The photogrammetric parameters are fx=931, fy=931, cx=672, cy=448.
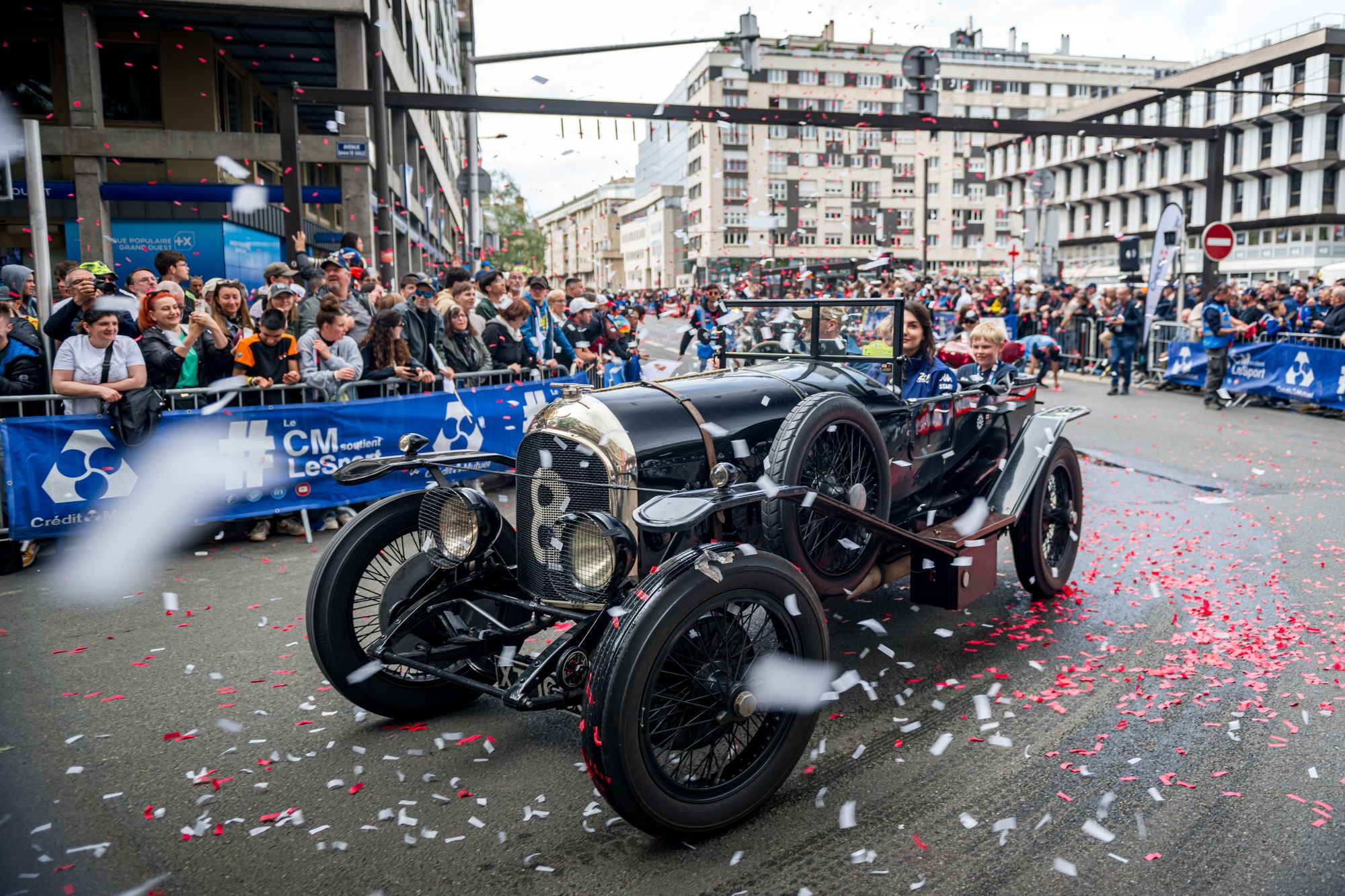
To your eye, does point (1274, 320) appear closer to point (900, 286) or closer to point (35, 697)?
point (900, 286)

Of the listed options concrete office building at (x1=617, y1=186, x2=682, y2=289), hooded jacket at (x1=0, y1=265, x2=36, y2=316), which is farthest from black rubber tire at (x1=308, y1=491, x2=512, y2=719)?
concrete office building at (x1=617, y1=186, x2=682, y2=289)

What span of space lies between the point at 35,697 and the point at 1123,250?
2057 cm

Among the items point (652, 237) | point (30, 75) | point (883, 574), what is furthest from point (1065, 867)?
point (652, 237)

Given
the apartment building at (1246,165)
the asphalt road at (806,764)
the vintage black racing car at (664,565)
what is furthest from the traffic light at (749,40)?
the apartment building at (1246,165)

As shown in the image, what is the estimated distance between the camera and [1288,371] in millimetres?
12875

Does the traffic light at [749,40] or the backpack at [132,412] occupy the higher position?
the traffic light at [749,40]

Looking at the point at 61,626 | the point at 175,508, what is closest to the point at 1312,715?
the point at 61,626

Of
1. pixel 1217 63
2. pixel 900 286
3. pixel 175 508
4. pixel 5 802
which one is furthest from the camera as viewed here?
pixel 1217 63

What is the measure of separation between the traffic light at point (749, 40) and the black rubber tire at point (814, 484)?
12.0 metres

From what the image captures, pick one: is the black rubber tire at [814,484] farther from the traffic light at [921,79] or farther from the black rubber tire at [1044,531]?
the traffic light at [921,79]

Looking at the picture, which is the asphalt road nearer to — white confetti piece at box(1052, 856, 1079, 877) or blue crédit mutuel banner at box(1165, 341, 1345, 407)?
white confetti piece at box(1052, 856, 1079, 877)

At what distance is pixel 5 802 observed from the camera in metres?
3.12

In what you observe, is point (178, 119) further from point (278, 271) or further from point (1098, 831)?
point (1098, 831)

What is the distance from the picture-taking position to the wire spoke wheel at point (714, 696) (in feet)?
9.51
